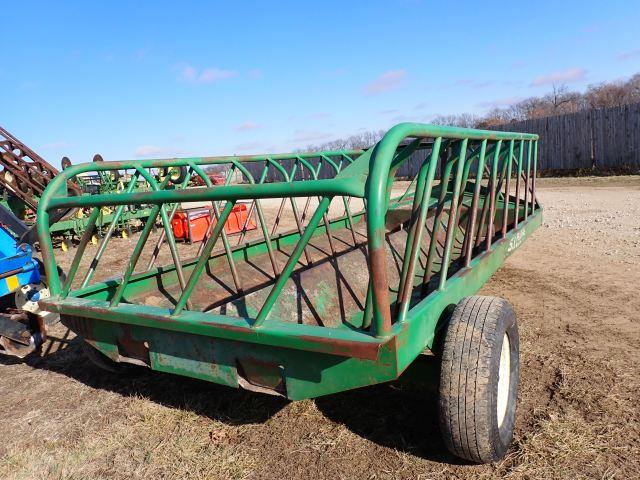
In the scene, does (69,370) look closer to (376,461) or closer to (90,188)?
(376,461)

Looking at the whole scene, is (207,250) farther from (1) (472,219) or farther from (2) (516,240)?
(2) (516,240)

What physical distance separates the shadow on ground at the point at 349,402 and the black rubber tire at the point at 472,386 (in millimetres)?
227

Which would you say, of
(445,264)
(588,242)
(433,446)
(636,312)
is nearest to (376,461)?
(433,446)

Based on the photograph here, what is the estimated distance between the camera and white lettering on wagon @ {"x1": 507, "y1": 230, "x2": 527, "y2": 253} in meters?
3.67

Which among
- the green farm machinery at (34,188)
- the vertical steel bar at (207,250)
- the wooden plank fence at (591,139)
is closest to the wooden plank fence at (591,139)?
the wooden plank fence at (591,139)

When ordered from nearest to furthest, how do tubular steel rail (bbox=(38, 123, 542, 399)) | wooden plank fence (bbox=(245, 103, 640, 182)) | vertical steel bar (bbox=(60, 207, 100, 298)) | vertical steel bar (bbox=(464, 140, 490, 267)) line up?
tubular steel rail (bbox=(38, 123, 542, 399))
vertical steel bar (bbox=(60, 207, 100, 298))
vertical steel bar (bbox=(464, 140, 490, 267))
wooden plank fence (bbox=(245, 103, 640, 182))

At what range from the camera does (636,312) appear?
12.4 feet

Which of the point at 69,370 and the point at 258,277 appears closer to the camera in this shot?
the point at 69,370

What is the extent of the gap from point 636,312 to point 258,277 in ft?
9.90

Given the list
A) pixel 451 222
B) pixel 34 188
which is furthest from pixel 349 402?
pixel 34 188

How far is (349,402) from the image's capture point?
2791 millimetres

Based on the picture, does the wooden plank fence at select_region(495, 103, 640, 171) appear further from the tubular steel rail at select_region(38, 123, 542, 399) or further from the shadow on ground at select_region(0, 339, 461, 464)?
the shadow on ground at select_region(0, 339, 461, 464)

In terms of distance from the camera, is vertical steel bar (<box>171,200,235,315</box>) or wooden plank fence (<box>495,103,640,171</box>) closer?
vertical steel bar (<box>171,200,235,315</box>)

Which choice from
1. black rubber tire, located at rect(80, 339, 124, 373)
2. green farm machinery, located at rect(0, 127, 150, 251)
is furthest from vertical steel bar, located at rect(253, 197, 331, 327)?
green farm machinery, located at rect(0, 127, 150, 251)
